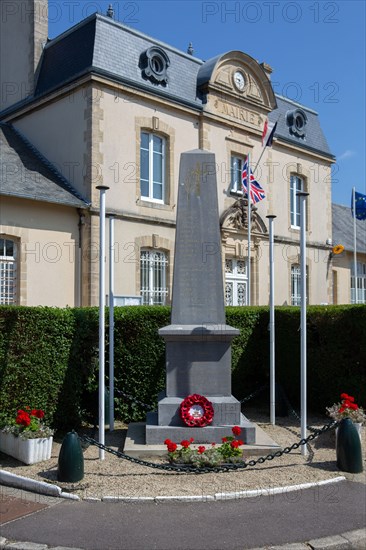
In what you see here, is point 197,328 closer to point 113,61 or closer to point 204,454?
point 204,454

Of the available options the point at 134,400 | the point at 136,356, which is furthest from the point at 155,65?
the point at 134,400

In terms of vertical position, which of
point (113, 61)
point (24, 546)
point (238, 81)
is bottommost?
point (24, 546)

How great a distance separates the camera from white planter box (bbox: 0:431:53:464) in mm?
6449

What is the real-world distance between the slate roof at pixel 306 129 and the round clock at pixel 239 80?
251cm

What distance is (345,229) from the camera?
26672 millimetres

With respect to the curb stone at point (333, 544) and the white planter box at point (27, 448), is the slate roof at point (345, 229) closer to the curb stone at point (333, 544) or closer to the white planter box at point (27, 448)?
the white planter box at point (27, 448)

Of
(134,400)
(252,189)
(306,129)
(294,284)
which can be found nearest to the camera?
(134,400)

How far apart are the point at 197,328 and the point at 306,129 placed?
17.4 m

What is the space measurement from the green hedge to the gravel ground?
86 centimetres

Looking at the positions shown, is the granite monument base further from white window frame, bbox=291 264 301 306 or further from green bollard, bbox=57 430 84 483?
white window frame, bbox=291 264 301 306

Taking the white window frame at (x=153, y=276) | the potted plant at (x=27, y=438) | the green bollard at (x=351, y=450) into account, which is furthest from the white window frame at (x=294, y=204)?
the potted plant at (x=27, y=438)

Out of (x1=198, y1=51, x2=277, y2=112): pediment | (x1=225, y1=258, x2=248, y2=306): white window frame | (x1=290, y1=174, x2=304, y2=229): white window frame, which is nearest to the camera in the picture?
(x1=198, y1=51, x2=277, y2=112): pediment

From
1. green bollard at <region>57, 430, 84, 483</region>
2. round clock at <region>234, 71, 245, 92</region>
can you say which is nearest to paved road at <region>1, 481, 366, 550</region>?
green bollard at <region>57, 430, 84, 483</region>

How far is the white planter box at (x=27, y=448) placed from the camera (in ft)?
21.2
